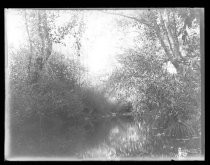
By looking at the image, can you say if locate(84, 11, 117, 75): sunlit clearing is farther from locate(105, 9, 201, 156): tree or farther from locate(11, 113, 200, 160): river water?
locate(11, 113, 200, 160): river water

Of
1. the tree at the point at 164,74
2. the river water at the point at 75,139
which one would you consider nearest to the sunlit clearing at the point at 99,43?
the tree at the point at 164,74

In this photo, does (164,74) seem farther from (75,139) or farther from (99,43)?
(75,139)

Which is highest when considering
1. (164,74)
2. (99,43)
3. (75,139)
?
(99,43)

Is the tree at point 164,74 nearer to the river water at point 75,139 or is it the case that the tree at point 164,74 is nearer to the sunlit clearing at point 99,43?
the sunlit clearing at point 99,43

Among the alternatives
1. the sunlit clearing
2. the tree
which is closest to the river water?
the tree

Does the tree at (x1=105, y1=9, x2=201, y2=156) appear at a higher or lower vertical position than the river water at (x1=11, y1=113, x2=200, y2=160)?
higher

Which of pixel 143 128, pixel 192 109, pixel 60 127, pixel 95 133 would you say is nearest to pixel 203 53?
pixel 192 109

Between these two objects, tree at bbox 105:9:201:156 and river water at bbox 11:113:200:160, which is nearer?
river water at bbox 11:113:200:160

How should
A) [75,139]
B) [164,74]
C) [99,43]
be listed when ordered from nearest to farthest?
[75,139]
[99,43]
[164,74]

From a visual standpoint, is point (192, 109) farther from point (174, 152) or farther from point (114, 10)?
point (114, 10)

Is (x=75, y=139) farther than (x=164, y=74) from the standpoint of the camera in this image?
No

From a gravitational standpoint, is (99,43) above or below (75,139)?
above

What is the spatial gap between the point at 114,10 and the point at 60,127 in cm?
201

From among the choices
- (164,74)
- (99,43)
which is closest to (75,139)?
(99,43)
